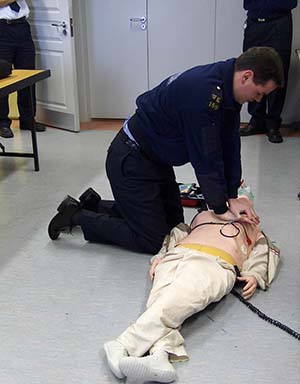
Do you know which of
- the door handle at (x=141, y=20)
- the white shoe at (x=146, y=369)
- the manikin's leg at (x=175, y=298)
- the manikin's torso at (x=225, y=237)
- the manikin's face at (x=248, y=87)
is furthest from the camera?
the door handle at (x=141, y=20)

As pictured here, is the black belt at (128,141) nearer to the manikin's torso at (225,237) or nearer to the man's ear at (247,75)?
the manikin's torso at (225,237)

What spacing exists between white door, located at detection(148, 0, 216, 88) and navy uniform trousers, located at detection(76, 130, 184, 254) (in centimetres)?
237

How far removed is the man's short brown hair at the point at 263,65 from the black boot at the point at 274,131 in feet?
7.46

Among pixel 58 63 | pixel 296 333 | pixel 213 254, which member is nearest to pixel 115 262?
pixel 213 254

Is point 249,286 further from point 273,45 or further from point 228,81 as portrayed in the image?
point 273,45

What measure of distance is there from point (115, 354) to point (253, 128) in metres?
3.09

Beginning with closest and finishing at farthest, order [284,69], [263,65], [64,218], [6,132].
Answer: [263,65], [64,218], [284,69], [6,132]

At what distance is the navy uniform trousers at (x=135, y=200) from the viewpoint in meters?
2.35

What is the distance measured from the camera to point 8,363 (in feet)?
5.73

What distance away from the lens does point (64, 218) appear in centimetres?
256

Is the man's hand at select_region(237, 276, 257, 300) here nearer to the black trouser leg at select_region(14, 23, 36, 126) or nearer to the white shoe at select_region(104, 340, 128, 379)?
Result: the white shoe at select_region(104, 340, 128, 379)

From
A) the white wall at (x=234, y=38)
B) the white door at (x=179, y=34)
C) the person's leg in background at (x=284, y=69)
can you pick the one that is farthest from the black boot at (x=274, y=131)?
the white door at (x=179, y=34)

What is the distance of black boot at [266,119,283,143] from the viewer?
4219 millimetres

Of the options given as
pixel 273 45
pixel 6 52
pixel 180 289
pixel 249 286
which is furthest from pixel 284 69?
pixel 180 289
